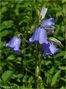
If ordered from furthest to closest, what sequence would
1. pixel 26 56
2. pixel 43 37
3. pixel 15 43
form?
pixel 26 56 → pixel 15 43 → pixel 43 37

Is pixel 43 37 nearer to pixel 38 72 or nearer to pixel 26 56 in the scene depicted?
pixel 38 72

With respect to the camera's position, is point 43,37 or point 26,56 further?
point 26,56

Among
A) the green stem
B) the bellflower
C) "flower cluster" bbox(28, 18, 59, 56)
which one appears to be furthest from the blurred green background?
"flower cluster" bbox(28, 18, 59, 56)

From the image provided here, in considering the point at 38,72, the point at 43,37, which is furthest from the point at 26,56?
the point at 43,37

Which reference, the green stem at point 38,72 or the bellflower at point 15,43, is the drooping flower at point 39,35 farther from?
the bellflower at point 15,43

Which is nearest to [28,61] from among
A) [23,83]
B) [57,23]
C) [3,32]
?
[23,83]

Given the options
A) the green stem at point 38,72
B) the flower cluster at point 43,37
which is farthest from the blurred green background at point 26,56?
the flower cluster at point 43,37

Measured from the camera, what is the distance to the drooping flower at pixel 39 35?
259cm

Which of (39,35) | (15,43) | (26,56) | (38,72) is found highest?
(39,35)

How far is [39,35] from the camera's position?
8.71 ft

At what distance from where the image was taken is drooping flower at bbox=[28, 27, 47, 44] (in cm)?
259

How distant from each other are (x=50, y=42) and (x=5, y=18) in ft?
6.26

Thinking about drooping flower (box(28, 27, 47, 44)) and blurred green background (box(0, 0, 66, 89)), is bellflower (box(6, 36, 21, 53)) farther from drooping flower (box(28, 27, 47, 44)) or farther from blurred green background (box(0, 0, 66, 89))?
drooping flower (box(28, 27, 47, 44))

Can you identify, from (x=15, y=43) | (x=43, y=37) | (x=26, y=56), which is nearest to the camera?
(x=43, y=37)
